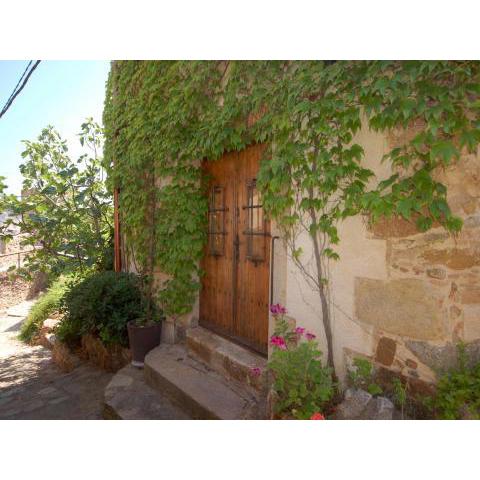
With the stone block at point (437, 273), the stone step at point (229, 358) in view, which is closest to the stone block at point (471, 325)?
the stone block at point (437, 273)

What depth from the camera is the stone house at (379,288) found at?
1.65m

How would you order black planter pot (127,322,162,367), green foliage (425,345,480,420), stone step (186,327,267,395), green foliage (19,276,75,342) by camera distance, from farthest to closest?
green foliage (19,276,75,342) → black planter pot (127,322,162,367) → stone step (186,327,267,395) → green foliage (425,345,480,420)

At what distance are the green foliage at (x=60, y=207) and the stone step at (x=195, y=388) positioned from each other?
8.89ft

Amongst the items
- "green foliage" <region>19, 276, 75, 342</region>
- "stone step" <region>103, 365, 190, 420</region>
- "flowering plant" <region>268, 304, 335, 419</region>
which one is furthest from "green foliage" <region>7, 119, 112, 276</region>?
"flowering plant" <region>268, 304, 335, 419</region>

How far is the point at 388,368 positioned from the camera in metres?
1.88

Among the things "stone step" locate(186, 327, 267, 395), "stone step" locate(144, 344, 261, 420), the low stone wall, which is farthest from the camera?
the low stone wall

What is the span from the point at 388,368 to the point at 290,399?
0.59m

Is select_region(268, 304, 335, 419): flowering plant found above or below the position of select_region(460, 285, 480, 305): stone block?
below

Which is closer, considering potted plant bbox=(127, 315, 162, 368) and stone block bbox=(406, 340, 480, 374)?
stone block bbox=(406, 340, 480, 374)

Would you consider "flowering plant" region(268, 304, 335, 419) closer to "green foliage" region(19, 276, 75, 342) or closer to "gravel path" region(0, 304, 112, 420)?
"gravel path" region(0, 304, 112, 420)

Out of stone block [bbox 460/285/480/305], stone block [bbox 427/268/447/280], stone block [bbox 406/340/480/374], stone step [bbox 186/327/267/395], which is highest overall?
stone block [bbox 427/268/447/280]

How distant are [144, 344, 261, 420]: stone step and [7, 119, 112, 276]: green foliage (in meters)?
2.71

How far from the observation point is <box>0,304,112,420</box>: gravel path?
10.3ft

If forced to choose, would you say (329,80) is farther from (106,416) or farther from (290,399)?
(106,416)
